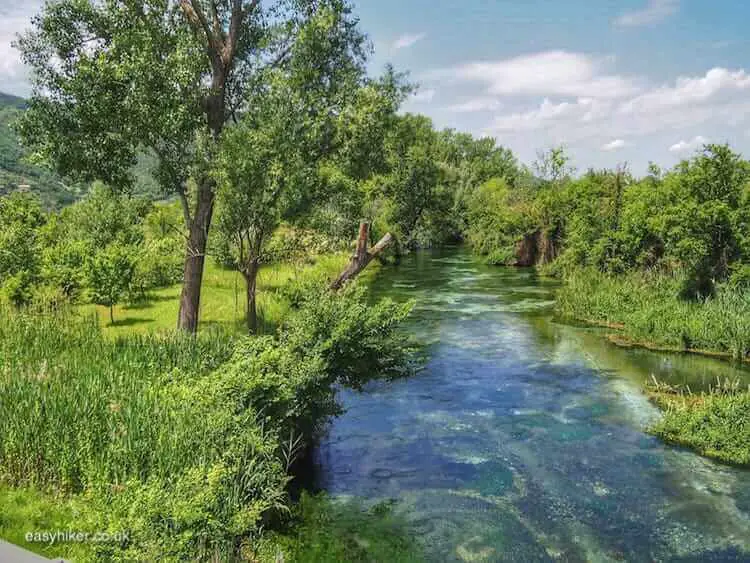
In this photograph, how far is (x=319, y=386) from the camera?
46.2 ft

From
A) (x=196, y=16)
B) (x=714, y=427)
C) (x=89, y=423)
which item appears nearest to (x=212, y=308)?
(x=196, y=16)

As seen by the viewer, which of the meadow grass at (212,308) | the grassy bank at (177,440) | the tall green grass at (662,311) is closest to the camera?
the grassy bank at (177,440)

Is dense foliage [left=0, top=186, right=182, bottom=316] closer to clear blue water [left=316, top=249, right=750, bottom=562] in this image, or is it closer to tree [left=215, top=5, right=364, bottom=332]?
tree [left=215, top=5, right=364, bottom=332]

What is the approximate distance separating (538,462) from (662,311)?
15.9 m

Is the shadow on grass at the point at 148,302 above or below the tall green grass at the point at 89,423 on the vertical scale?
above

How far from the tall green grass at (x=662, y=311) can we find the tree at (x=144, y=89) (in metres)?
18.7

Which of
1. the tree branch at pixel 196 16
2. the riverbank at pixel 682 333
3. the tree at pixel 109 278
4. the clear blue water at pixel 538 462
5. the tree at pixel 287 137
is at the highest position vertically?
the tree branch at pixel 196 16

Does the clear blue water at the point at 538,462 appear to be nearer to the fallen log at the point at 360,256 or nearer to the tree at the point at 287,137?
the fallen log at the point at 360,256

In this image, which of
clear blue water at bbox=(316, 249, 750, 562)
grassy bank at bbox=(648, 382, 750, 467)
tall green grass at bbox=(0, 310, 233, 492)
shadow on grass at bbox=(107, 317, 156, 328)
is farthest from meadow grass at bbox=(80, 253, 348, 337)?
grassy bank at bbox=(648, 382, 750, 467)

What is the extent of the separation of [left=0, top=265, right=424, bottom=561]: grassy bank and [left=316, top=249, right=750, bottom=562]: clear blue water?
1599mm

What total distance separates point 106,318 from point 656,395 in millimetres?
22143

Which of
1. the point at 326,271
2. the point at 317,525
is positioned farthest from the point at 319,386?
the point at 326,271

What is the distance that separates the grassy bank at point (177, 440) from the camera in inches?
338

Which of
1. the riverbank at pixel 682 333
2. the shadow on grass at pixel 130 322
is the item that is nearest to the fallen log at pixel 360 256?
the shadow on grass at pixel 130 322
